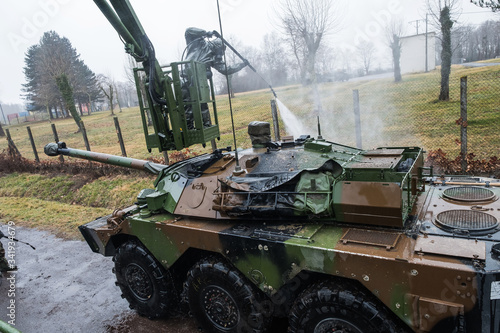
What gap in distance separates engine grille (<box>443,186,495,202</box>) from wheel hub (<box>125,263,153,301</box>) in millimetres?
3971

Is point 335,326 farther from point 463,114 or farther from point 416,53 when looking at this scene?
point 416,53

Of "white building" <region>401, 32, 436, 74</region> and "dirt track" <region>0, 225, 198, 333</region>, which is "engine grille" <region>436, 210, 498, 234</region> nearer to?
"dirt track" <region>0, 225, 198, 333</region>

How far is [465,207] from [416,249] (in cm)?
116

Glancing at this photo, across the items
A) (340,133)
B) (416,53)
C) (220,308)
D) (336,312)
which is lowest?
(220,308)

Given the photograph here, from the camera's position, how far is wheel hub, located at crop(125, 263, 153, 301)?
5266 millimetres

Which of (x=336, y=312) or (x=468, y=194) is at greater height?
(x=468, y=194)

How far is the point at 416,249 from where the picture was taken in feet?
11.1

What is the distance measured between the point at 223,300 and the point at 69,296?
119 inches

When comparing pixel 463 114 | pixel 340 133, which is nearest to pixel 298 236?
pixel 463 114

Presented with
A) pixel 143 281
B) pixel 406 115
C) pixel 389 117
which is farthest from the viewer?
pixel 389 117

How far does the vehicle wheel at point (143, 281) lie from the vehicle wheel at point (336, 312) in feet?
6.45

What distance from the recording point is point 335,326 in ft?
12.0

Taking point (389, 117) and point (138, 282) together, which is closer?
point (138, 282)

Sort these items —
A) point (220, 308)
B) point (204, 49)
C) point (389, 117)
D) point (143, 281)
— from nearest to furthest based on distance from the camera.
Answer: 1. point (220, 308)
2. point (143, 281)
3. point (204, 49)
4. point (389, 117)
